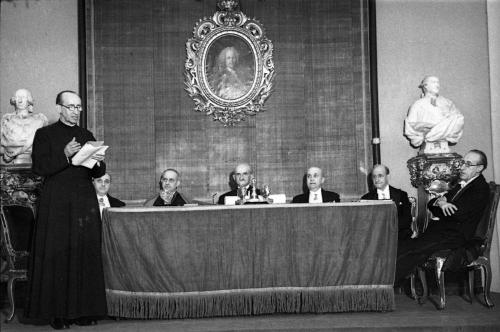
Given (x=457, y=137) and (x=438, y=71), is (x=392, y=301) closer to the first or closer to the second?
(x=457, y=137)

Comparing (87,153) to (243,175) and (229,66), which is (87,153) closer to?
(243,175)

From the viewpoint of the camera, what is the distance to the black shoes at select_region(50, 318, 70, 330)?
5324 millimetres

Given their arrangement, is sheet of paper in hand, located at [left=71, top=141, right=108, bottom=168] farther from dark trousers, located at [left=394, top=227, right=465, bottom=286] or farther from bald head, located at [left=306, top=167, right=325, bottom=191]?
dark trousers, located at [left=394, top=227, right=465, bottom=286]

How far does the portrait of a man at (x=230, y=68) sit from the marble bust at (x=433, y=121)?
6.07ft

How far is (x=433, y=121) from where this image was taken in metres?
7.68

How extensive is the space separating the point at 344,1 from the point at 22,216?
13.8 feet

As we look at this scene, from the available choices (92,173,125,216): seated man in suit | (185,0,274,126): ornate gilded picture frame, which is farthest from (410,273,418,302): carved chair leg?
(92,173,125,216): seated man in suit

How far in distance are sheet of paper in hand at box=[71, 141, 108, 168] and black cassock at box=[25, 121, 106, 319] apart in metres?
0.09

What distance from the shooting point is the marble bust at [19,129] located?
715cm

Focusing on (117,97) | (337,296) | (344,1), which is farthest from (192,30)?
(337,296)

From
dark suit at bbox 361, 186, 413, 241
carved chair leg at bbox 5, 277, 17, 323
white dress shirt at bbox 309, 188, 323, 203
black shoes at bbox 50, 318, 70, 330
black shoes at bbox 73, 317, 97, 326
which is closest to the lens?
black shoes at bbox 50, 318, 70, 330

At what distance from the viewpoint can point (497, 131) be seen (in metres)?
7.86

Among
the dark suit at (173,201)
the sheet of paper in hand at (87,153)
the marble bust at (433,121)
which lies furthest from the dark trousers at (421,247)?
the sheet of paper in hand at (87,153)

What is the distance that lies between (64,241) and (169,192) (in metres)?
1.98
